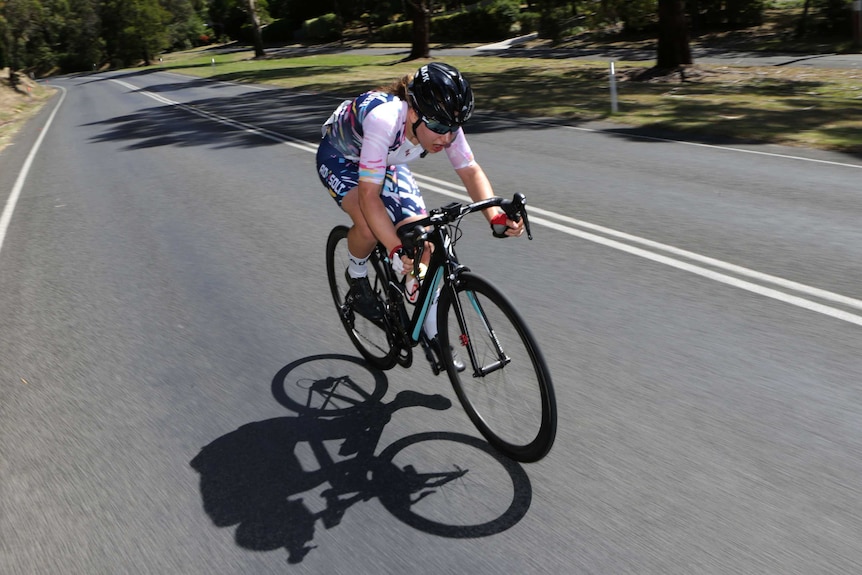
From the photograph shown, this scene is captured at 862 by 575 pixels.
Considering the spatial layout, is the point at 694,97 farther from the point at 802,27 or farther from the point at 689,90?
the point at 802,27

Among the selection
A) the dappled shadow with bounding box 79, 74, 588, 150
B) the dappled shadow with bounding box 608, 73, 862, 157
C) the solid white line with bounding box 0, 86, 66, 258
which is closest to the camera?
the solid white line with bounding box 0, 86, 66, 258

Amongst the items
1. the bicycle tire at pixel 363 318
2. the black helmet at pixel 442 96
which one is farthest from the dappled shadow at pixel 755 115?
the black helmet at pixel 442 96

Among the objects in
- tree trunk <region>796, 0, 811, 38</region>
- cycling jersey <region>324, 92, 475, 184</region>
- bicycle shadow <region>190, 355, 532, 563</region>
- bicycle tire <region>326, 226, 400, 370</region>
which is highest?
cycling jersey <region>324, 92, 475, 184</region>

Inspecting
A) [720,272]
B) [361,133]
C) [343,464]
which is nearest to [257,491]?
[343,464]

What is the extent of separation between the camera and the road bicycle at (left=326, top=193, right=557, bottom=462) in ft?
11.5

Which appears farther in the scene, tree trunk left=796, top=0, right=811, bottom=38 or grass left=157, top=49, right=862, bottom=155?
tree trunk left=796, top=0, right=811, bottom=38

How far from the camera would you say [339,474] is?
3.84 meters

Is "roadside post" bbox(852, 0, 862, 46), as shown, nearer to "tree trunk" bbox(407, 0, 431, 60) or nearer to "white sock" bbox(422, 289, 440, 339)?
"tree trunk" bbox(407, 0, 431, 60)

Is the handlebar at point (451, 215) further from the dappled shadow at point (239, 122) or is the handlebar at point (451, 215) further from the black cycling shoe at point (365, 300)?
the dappled shadow at point (239, 122)

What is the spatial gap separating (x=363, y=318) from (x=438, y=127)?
174 centimetres

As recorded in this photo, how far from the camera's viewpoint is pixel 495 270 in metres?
6.91

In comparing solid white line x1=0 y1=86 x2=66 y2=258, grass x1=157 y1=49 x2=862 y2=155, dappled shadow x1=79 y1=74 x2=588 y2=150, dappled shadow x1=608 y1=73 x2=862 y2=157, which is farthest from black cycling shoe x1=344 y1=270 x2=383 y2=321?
dappled shadow x1=79 y1=74 x2=588 y2=150

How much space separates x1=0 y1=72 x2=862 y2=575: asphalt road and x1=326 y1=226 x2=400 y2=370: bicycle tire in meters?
0.15

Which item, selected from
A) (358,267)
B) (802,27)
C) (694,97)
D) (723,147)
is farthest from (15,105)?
(358,267)
